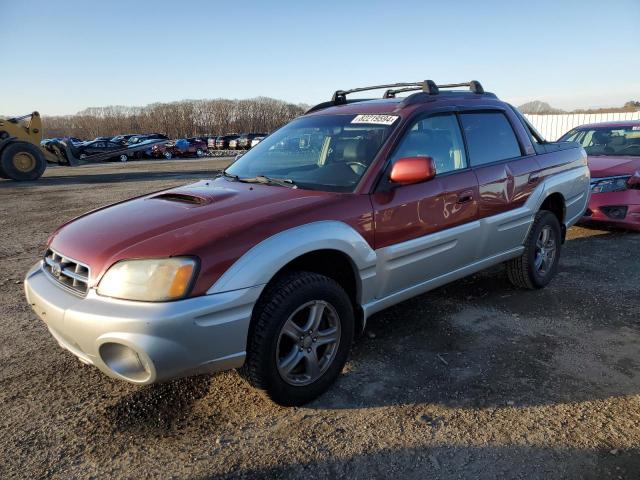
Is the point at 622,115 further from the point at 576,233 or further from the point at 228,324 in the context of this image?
the point at 228,324

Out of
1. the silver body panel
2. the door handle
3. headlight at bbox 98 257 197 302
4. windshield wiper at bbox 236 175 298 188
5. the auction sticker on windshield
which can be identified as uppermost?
the auction sticker on windshield

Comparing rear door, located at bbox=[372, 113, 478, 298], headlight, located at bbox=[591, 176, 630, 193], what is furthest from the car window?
headlight, located at bbox=[591, 176, 630, 193]

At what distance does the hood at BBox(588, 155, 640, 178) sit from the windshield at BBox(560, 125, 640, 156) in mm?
436

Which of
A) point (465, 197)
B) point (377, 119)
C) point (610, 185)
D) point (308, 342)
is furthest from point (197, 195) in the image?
point (610, 185)

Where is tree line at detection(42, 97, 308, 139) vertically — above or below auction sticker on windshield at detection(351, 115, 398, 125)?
above

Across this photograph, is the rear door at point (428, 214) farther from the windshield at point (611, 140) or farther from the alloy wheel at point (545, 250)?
the windshield at point (611, 140)

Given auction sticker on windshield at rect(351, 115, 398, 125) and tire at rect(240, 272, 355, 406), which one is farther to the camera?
auction sticker on windshield at rect(351, 115, 398, 125)

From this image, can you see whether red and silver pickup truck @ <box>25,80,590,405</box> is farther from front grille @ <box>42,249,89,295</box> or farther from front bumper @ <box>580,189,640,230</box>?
front bumper @ <box>580,189,640,230</box>

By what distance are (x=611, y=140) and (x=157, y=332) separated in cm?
764

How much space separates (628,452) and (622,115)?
67.2ft

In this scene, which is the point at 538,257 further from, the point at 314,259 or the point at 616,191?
the point at 616,191

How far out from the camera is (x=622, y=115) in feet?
62.1

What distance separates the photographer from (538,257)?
177 inches

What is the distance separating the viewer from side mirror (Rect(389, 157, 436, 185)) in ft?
9.64
